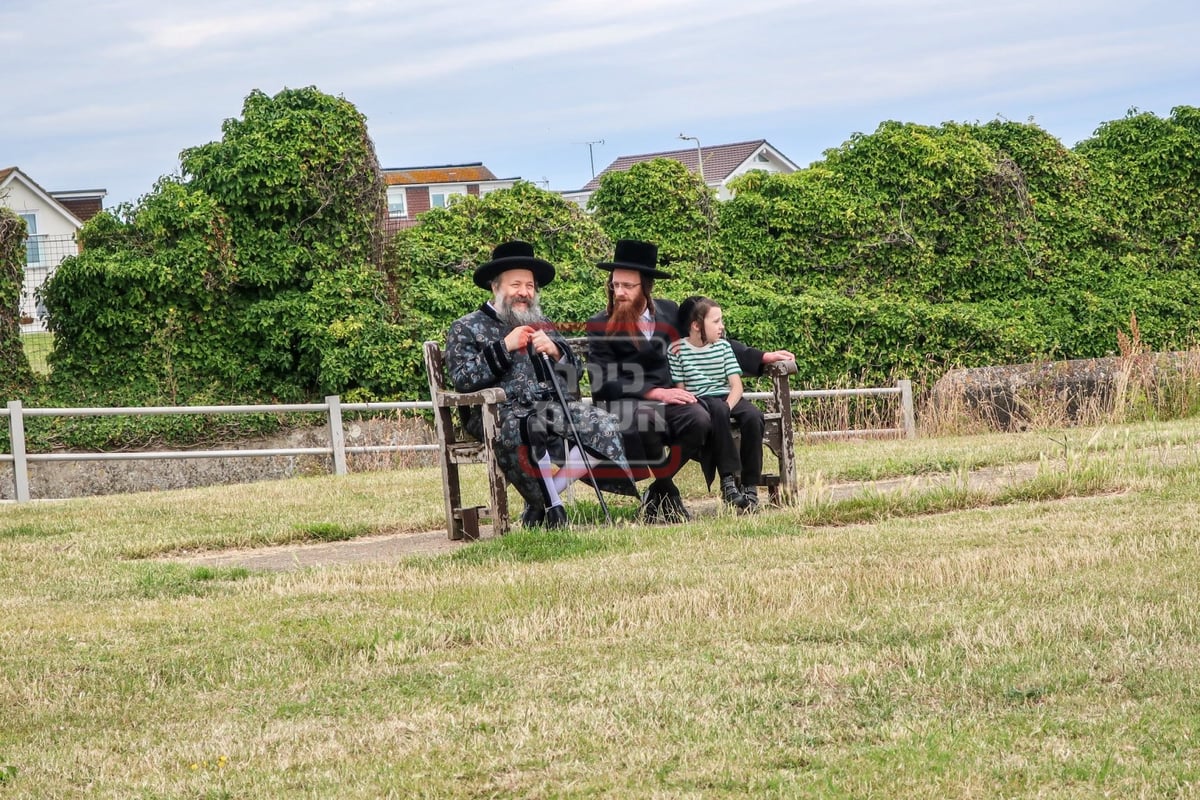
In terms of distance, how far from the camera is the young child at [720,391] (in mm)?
8273

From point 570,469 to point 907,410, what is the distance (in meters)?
7.97

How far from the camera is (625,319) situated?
27.9ft

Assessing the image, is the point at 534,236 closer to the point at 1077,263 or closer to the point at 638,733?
the point at 1077,263

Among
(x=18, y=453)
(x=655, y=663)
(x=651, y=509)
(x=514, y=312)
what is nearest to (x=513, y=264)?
(x=514, y=312)

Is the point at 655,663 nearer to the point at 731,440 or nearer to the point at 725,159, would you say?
the point at 731,440

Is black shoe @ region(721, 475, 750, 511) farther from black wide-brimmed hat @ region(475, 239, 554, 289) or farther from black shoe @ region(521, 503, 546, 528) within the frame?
black wide-brimmed hat @ region(475, 239, 554, 289)

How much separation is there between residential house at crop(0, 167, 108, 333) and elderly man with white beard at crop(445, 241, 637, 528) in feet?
28.6

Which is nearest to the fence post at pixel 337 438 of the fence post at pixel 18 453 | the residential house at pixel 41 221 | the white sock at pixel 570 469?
the fence post at pixel 18 453

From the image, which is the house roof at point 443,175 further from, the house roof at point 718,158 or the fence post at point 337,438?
the fence post at point 337,438

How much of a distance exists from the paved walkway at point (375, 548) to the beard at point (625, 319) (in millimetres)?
1136

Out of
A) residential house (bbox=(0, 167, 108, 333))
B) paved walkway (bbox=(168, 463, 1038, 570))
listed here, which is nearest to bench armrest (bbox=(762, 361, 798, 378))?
paved walkway (bbox=(168, 463, 1038, 570))

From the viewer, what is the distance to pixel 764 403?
1477cm

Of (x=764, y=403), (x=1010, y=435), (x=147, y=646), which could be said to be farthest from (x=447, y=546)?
(x=764, y=403)

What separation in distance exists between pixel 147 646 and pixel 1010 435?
8.85 metres
